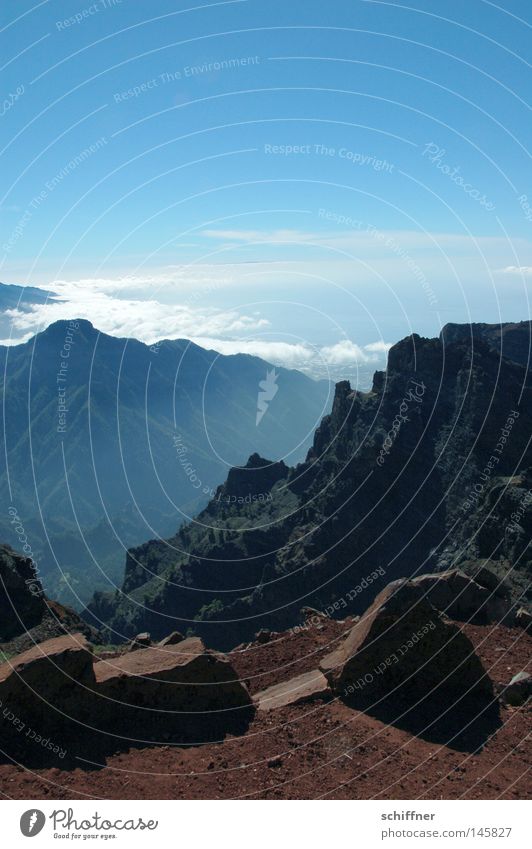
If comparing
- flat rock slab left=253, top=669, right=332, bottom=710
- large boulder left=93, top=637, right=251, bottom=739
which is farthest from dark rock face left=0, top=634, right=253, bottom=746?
flat rock slab left=253, top=669, right=332, bottom=710

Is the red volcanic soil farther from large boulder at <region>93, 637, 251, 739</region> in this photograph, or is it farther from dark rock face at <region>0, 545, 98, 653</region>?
dark rock face at <region>0, 545, 98, 653</region>

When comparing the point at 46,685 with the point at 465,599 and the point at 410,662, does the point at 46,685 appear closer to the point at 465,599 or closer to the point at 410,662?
the point at 410,662

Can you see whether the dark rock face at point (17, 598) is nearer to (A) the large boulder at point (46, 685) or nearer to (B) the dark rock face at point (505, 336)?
(A) the large boulder at point (46, 685)

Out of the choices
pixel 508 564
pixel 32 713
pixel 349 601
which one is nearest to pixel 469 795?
pixel 32 713

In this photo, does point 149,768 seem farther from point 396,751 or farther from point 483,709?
point 483,709
